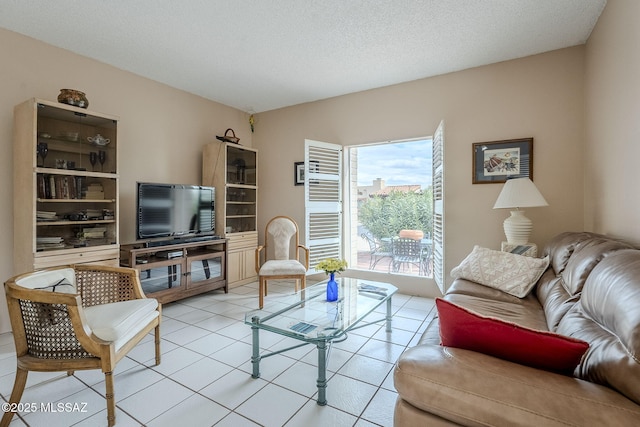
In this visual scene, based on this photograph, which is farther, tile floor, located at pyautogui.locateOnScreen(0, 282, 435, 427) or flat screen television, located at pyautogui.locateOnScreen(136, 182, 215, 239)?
flat screen television, located at pyautogui.locateOnScreen(136, 182, 215, 239)

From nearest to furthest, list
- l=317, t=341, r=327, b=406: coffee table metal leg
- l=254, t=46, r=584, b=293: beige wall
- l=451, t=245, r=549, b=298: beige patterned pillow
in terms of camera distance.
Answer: l=317, t=341, r=327, b=406: coffee table metal leg → l=451, t=245, r=549, b=298: beige patterned pillow → l=254, t=46, r=584, b=293: beige wall

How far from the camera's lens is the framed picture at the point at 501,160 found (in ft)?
10.1

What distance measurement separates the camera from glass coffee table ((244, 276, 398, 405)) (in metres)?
1.78

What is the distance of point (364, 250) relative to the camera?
4746 mm

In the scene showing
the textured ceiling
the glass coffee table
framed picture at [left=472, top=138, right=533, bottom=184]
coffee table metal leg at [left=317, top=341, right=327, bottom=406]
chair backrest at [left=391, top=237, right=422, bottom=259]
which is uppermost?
the textured ceiling

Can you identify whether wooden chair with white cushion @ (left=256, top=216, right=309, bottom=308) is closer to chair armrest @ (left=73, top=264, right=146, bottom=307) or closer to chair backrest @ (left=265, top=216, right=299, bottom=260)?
chair backrest @ (left=265, top=216, right=299, bottom=260)

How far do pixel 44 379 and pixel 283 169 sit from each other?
3.51 metres

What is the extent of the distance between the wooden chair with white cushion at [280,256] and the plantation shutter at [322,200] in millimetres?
222

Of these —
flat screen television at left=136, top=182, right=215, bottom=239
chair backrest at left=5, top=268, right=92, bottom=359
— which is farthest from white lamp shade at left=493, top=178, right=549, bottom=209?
flat screen television at left=136, top=182, right=215, bottom=239

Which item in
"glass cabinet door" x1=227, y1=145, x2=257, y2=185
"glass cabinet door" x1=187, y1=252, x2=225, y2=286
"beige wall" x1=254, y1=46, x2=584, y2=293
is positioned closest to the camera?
"beige wall" x1=254, y1=46, x2=584, y2=293

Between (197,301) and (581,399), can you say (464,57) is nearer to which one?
(581,399)

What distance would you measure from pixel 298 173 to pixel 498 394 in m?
3.98

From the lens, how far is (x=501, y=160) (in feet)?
10.4

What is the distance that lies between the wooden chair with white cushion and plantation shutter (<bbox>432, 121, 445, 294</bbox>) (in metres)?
1.49
